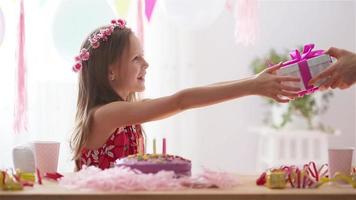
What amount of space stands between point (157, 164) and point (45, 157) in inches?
16.1

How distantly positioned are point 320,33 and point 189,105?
11.0 ft

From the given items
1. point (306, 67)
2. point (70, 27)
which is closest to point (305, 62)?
point (306, 67)

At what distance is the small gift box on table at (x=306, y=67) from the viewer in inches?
56.4

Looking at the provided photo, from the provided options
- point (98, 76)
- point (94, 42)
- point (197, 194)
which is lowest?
point (197, 194)

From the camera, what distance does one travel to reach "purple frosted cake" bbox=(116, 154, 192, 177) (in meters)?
1.37

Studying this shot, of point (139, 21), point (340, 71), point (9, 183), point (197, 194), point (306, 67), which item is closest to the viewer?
point (197, 194)

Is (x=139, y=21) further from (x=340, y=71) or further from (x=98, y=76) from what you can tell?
(x=340, y=71)

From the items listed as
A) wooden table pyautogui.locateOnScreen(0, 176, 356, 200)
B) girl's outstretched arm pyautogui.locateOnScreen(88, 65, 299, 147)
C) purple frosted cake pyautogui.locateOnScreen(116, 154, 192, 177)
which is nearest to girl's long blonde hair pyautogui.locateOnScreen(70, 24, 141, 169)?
girl's outstretched arm pyautogui.locateOnScreen(88, 65, 299, 147)

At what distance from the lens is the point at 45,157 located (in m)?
1.65

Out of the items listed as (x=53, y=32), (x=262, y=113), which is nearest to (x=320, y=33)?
(x=262, y=113)

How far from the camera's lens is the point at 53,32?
2928mm

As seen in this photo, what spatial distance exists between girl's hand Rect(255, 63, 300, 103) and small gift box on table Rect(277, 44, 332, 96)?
1 centimetres

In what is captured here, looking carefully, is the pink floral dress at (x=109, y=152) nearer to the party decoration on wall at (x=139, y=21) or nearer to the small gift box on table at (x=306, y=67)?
the small gift box on table at (x=306, y=67)

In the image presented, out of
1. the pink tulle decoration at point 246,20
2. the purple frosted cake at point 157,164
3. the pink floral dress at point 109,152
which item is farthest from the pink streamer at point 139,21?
the purple frosted cake at point 157,164
